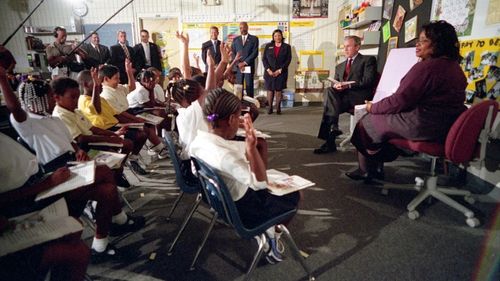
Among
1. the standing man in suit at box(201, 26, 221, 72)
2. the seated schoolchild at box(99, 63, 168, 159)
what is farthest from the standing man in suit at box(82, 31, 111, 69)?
the seated schoolchild at box(99, 63, 168, 159)

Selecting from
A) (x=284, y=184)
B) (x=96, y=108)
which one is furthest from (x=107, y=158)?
(x=284, y=184)

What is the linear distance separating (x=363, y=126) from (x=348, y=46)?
4.91 ft

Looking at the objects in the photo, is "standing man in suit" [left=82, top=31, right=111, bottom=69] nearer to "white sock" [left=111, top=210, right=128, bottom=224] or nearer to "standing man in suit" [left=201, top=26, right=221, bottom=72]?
"standing man in suit" [left=201, top=26, right=221, bottom=72]

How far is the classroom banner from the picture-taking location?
2.18 meters

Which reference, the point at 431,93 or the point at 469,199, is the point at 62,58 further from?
the point at 469,199

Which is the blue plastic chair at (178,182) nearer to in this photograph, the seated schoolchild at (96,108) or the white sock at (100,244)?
the white sock at (100,244)

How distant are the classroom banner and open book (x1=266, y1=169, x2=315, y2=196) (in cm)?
185

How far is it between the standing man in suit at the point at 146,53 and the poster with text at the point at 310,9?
3.14 meters

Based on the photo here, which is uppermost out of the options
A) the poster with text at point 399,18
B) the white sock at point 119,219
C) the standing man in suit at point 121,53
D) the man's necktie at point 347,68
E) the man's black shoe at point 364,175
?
the poster with text at point 399,18

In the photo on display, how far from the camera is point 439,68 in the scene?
74.4 inches

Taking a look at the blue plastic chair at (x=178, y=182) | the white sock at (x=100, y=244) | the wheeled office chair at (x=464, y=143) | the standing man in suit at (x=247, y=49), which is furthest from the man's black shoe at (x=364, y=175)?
the standing man in suit at (x=247, y=49)

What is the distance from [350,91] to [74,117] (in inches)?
109

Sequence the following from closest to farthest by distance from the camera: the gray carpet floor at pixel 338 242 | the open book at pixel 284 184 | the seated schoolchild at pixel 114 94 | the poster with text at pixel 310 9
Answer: the open book at pixel 284 184
the gray carpet floor at pixel 338 242
the seated schoolchild at pixel 114 94
the poster with text at pixel 310 9

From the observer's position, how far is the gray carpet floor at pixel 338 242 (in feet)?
5.03
